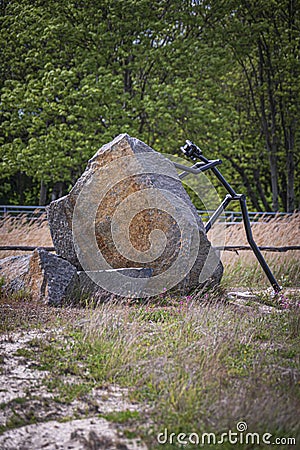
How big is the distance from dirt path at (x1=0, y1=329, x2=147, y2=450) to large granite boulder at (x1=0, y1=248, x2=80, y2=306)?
70.5 inches

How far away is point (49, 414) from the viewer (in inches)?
120

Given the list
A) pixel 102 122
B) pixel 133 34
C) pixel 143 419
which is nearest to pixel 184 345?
pixel 143 419

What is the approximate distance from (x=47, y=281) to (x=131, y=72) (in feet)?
37.0

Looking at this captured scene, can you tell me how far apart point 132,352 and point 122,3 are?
12.5 meters

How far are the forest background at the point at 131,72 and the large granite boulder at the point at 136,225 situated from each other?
749 cm

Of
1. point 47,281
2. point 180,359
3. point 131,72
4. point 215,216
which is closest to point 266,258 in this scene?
point 215,216

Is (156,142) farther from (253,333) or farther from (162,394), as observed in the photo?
(162,394)

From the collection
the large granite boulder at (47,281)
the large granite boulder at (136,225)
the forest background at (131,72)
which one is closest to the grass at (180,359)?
the large granite boulder at (47,281)

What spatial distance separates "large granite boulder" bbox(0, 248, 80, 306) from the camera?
5.71 m

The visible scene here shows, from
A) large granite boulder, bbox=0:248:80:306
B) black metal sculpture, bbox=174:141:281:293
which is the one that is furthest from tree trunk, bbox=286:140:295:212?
large granite boulder, bbox=0:248:80:306

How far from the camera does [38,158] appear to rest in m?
13.8

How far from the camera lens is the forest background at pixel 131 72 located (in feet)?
46.0

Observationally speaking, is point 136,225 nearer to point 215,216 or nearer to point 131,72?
point 215,216

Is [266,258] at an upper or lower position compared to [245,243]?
lower
